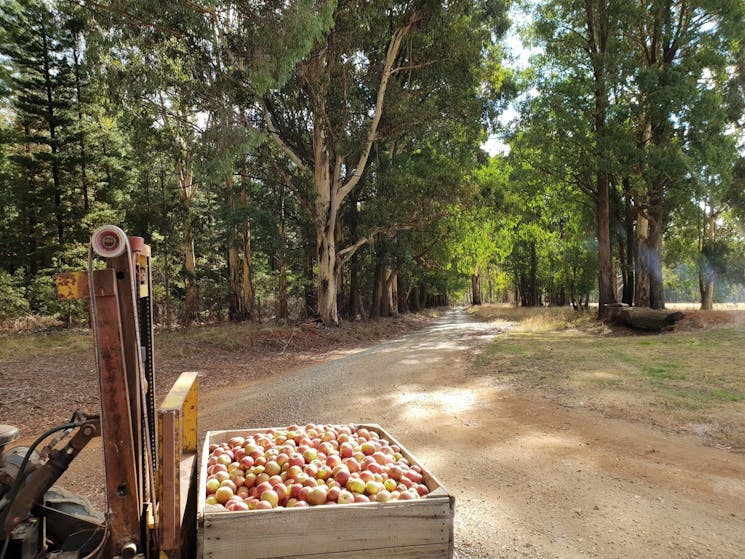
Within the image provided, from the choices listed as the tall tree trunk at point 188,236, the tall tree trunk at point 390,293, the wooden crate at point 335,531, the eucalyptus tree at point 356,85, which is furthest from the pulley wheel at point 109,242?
the tall tree trunk at point 390,293

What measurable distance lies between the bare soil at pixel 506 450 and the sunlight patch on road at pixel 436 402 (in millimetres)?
32

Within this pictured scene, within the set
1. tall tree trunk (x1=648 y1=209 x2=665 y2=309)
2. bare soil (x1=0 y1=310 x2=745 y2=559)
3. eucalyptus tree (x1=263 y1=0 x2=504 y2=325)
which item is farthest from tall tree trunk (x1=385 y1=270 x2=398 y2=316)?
bare soil (x1=0 y1=310 x2=745 y2=559)

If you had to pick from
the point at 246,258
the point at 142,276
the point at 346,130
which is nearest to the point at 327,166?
the point at 346,130

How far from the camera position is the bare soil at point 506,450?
11.9 feet

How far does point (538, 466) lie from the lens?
4969 millimetres

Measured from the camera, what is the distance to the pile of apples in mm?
2555

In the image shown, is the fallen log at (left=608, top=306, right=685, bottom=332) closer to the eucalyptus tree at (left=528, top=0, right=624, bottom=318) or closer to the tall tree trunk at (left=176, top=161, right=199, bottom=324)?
the eucalyptus tree at (left=528, top=0, right=624, bottom=318)

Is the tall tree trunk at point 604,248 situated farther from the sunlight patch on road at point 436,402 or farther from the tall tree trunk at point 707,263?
the tall tree trunk at point 707,263

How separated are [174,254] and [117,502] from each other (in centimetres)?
2571

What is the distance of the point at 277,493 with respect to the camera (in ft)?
8.59

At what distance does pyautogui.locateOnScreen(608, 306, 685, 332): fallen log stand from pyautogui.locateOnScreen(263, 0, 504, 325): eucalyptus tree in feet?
32.8

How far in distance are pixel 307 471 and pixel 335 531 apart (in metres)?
0.61

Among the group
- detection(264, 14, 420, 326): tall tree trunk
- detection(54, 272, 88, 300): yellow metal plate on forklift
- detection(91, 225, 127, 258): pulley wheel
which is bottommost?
detection(54, 272, 88, 300): yellow metal plate on forklift

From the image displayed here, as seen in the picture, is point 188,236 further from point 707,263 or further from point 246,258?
point 707,263
